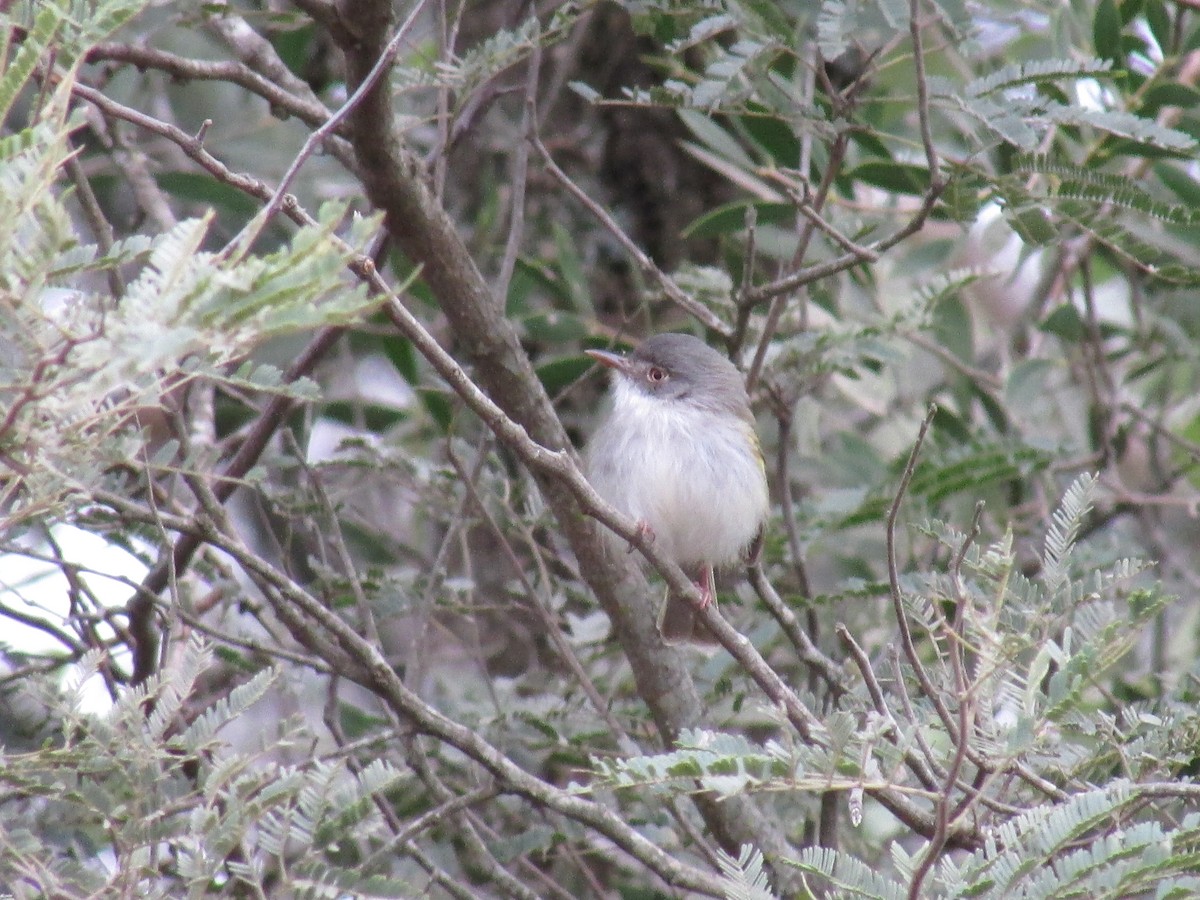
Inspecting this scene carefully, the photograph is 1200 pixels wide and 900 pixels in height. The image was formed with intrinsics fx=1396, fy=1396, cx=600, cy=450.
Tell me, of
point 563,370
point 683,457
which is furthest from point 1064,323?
point 563,370

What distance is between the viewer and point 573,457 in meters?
4.43

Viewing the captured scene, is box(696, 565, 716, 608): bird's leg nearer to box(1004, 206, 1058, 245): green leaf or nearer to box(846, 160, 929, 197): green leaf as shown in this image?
A: box(846, 160, 929, 197): green leaf

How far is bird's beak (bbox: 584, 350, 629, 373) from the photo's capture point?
507cm

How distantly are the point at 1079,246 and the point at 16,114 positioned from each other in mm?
4609

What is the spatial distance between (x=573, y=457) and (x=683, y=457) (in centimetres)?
91

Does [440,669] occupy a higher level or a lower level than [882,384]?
lower

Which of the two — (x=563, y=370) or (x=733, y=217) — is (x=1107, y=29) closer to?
(x=733, y=217)

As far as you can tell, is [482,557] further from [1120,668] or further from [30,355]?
[30,355]

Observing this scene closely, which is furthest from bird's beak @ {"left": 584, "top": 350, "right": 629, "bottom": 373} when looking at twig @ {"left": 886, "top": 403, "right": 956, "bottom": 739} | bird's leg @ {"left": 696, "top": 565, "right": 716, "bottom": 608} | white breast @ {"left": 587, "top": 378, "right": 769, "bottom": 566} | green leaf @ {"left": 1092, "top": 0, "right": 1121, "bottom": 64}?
twig @ {"left": 886, "top": 403, "right": 956, "bottom": 739}

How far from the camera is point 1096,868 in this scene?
235 cm

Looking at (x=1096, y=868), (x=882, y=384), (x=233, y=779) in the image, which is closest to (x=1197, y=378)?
(x=882, y=384)

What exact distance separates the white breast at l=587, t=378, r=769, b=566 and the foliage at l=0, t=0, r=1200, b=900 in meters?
0.24

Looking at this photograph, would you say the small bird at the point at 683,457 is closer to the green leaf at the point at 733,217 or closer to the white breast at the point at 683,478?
the white breast at the point at 683,478

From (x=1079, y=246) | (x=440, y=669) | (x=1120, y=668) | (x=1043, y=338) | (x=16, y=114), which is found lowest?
(x=440, y=669)
